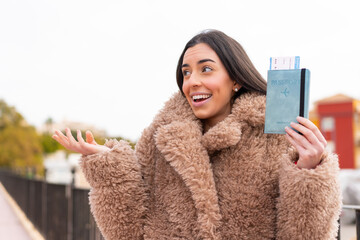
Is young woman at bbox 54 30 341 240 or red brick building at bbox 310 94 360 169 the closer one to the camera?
young woman at bbox 54 30 341 240

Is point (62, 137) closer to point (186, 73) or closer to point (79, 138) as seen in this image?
point (79, 138)

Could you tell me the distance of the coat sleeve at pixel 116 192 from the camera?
194 centimetres

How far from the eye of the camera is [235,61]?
6.35 feet

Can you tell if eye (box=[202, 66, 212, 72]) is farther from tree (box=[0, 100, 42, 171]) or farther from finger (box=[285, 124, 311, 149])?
tree (box=[0, 100, 42, 171])

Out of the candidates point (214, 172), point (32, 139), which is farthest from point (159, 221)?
point (32, 139)

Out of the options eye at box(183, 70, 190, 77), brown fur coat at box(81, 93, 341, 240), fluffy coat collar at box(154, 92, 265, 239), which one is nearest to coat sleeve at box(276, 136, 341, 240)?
brown fur coat at box(81, 93, 341, 240)

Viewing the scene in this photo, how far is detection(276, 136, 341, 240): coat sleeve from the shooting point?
1.59 metres

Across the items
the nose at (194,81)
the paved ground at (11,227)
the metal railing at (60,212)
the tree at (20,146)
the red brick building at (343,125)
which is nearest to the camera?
the nose at (194,81)

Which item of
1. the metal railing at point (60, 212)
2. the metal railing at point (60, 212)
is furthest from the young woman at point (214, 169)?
the metal railing at point (60, 212)

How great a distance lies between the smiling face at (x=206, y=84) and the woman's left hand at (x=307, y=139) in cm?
42

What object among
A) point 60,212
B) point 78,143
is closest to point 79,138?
point 78,143

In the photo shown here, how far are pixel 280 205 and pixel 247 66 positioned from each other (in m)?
0.67

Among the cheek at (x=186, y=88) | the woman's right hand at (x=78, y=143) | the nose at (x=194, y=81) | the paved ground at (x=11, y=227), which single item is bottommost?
the paved ground at (x=11, y=227)

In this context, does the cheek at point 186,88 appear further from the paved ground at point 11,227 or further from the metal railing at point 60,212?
the paved ground at point 11,227
